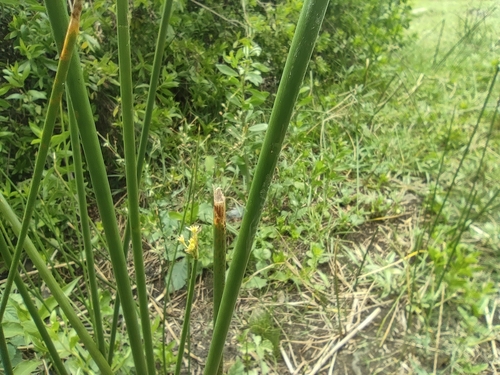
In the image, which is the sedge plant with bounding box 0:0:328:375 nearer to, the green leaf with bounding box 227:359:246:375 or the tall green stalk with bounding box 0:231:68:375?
the tall green stalk with bounding box 0:231:68:375

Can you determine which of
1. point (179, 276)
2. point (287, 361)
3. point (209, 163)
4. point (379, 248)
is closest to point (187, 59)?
point (209, 163)

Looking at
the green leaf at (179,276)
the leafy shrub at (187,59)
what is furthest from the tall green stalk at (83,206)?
the green leaf at (179,276)

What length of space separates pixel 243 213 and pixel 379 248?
1.76 ft

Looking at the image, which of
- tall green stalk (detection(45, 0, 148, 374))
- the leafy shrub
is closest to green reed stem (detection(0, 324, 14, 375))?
tall green stalk (detection(45, 0, 148, 374))

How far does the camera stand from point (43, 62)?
0.88m

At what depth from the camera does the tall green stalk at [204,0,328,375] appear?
226mm

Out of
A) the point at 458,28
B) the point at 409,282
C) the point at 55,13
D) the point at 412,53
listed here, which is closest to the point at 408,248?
the point at 409,282

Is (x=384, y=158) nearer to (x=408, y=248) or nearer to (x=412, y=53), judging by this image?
(x=408, y=248)

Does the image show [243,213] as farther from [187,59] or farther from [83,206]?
[187,59]

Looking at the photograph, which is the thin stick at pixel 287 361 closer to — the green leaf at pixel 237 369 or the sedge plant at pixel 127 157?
the green leaf at pixel 237 369

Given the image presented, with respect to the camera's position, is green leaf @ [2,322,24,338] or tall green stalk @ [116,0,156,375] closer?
tall green stalk @ [116,0,156,375]

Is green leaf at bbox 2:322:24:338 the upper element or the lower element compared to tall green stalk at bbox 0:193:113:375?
lower

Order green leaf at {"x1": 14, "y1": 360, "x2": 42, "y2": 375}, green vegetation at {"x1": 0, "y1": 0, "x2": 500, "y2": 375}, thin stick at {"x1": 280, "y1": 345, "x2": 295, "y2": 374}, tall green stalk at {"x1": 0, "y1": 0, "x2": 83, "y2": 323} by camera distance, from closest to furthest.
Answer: tall green stalk at {"x1": 0, "y1": 0, "x2": 83, "y2": 323} → green leaf at {"x1": 14, "y1": 360, "x2": 42, "y2": 375} → green vegetation at {"x1": 0, "y1": 0, "x2": 500, "y2": 375} → thin stick at {"x1": 280, "y1": 345, "x2": 295, "y2": 374}

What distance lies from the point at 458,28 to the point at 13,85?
1.80 metres
